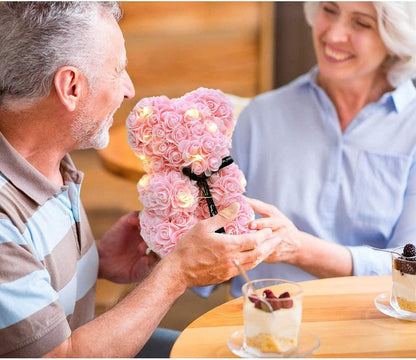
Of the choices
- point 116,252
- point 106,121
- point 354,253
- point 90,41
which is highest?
point 90,41

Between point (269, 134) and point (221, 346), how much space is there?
0.98 metres

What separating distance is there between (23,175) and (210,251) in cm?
44

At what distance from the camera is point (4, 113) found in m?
1.41

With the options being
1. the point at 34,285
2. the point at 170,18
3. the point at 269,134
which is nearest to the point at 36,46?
the point at 34,285

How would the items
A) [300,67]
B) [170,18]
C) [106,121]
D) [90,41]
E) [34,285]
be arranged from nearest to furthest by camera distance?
[34,285], [90,41], [106,121], [300,67], [170,18]

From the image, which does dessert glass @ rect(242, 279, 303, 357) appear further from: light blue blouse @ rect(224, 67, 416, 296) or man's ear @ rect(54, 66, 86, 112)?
light blue blouse @ rect(224, 67, 416, 296)

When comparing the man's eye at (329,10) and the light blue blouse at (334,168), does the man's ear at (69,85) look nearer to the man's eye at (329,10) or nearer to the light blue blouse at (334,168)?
the light blue blouse at (334,168)

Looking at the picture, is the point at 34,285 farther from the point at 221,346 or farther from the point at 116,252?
the point at 116,252

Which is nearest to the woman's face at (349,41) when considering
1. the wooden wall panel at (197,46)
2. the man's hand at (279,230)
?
the man's hand at (279,230)

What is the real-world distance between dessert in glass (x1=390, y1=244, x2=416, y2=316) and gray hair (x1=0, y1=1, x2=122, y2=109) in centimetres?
80

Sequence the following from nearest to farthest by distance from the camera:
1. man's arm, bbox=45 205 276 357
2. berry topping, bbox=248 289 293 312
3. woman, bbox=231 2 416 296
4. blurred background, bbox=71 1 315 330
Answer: berry topping, bbox=248 289 293 312
man's arm, bbox=45 205 276 357
woman, bbox=231 2 416 296
blurred background, bbox=71 1 315 330

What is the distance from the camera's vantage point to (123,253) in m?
1.80

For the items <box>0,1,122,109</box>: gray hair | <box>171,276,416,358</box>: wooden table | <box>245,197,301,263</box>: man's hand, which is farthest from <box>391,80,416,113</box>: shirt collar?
<box>0,1,122,109</box>: gray hair

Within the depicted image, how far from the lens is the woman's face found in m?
1.94
